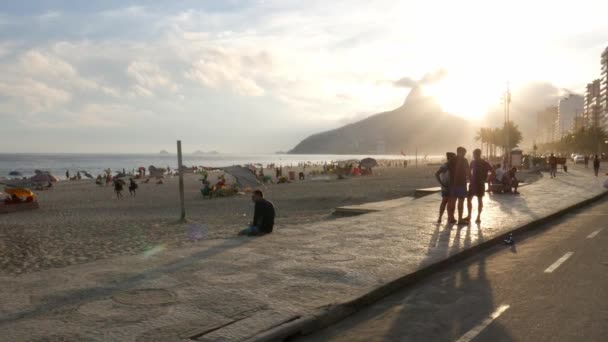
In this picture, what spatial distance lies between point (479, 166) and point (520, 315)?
6979 millimetres

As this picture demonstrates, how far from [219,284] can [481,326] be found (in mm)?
3088

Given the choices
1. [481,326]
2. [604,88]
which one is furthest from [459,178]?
[604,88]

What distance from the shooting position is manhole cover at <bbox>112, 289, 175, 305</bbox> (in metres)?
5.47

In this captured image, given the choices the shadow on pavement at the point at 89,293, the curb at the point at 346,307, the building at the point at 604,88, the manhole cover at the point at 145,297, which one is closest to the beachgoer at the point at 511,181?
the curb at the point at 346,307

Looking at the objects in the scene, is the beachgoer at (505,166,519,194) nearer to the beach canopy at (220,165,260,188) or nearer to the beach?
the beach

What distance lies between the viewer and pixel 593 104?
167m

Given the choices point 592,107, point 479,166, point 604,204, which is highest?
point 592,107

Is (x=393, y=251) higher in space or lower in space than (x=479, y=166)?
lower

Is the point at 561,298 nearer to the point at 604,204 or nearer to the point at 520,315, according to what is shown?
the point at 520,315

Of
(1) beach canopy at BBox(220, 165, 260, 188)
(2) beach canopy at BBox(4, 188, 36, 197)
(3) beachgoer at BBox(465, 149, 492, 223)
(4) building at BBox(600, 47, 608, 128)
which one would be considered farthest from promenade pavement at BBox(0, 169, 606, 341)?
(4) building at BBox(600, 47, 608, 128)

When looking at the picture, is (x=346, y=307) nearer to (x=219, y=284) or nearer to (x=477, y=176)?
(x=219, y=284)

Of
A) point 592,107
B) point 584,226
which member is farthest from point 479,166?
point 592,107

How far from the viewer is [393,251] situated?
26.9ft

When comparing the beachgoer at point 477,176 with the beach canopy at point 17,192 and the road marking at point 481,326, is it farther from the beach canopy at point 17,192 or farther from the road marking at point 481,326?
the beach canopy at point 17,192
